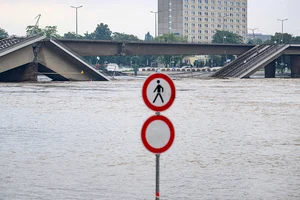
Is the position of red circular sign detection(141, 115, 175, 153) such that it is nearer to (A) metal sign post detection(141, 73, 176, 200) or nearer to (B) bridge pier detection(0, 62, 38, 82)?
(A) metal sign post detection(141, 73, 176, 200)

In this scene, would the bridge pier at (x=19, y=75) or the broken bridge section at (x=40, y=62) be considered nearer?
the broken bridge section at (x=40, y=62)

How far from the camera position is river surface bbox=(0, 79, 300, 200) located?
1722cm

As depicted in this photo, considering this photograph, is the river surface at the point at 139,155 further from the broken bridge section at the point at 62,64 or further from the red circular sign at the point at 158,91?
the broken bridge section at the point at 62,64

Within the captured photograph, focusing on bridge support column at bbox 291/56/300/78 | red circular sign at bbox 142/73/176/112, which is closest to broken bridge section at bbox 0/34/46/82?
bridge support column at bbox 291/56/300/78

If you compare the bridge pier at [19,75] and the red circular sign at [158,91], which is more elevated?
the red circular sign at [158,91]

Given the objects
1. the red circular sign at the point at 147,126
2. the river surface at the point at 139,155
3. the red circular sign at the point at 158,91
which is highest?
the red circular sign at the point at 158,91

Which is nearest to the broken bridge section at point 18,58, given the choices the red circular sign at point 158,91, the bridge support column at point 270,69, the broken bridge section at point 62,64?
the broken bridge section at point 62,64

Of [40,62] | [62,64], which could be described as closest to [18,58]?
[40,62]

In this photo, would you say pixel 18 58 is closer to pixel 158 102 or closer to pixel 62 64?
pixel 62 64

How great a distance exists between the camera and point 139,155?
23.3 metres

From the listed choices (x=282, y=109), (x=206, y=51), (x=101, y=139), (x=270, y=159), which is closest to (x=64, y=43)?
(x=206, y=51)

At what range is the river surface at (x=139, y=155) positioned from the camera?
56.5 ft

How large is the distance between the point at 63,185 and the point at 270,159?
7.35 meters

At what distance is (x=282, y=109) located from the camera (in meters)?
44.0
